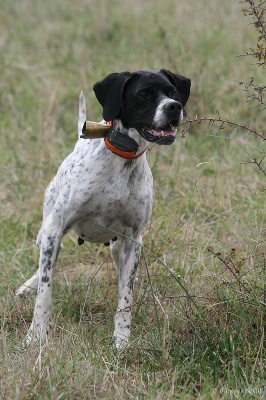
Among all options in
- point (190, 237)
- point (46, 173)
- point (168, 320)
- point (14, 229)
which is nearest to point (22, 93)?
point (46, 173)

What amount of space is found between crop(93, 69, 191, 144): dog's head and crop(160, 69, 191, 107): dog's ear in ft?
0.28

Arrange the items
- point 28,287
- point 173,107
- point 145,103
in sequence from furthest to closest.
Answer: point 28,287
point 145,103
point 173,107

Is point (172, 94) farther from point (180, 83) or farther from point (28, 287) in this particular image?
point (28, 287)

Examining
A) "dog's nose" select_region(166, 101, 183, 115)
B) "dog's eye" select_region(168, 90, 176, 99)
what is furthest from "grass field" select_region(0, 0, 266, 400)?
"dog's eye" select_region(168, 90, 176, 99)

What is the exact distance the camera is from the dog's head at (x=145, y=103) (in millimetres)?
4065

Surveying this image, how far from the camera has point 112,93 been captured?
421 cm

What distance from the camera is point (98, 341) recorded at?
4.21 metres

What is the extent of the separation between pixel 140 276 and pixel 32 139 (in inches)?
108

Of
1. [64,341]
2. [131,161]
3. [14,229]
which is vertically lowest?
[14,229]

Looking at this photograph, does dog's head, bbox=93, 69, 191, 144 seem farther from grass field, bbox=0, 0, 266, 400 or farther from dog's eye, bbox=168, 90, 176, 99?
grass field, bbox=0, 0, 266, 400

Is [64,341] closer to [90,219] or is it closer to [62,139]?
[90,219]

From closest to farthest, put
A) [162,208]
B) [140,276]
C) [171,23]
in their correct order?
[140,276] → [162,208] → [171,23]

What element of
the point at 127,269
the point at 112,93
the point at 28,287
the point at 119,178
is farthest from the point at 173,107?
the point at 28,287

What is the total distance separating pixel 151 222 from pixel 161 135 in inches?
61.6
